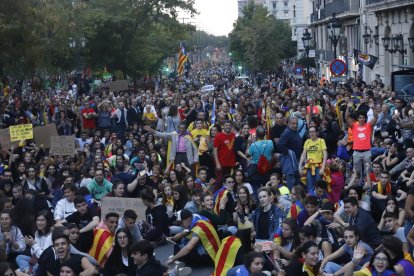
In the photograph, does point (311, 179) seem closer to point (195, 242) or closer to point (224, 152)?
point (224, 152)

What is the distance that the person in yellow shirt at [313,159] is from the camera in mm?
16062

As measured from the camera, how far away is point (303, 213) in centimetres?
1209

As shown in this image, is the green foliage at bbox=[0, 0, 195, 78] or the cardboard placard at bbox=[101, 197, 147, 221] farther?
the green foliage at bbox=[0, 0, 195, 78]

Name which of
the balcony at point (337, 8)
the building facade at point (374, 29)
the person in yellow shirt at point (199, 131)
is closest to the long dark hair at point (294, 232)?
the person in yellow shirt at point (199, 131)

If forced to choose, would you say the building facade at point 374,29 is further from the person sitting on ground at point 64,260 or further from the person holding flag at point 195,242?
the person sitting on ground at point 64,260

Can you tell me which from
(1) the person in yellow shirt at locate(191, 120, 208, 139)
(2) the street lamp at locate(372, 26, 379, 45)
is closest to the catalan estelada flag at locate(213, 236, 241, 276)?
(1) the person in yellow shirt at locate(191, 120, 208, 139)

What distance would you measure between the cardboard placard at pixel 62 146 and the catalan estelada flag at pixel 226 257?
9435 millimetres

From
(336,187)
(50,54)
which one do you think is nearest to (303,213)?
(336,187)

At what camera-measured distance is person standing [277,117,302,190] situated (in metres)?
16.5

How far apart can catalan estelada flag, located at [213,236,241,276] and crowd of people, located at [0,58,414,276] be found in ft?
0.04

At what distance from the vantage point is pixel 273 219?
12.2 metres

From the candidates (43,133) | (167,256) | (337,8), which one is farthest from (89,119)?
(337,8)

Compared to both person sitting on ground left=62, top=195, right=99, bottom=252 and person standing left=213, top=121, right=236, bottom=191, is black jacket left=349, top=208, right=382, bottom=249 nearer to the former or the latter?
person sitting on ground left=62, top=195, right=99, bottom=252

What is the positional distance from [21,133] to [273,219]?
9842mm
